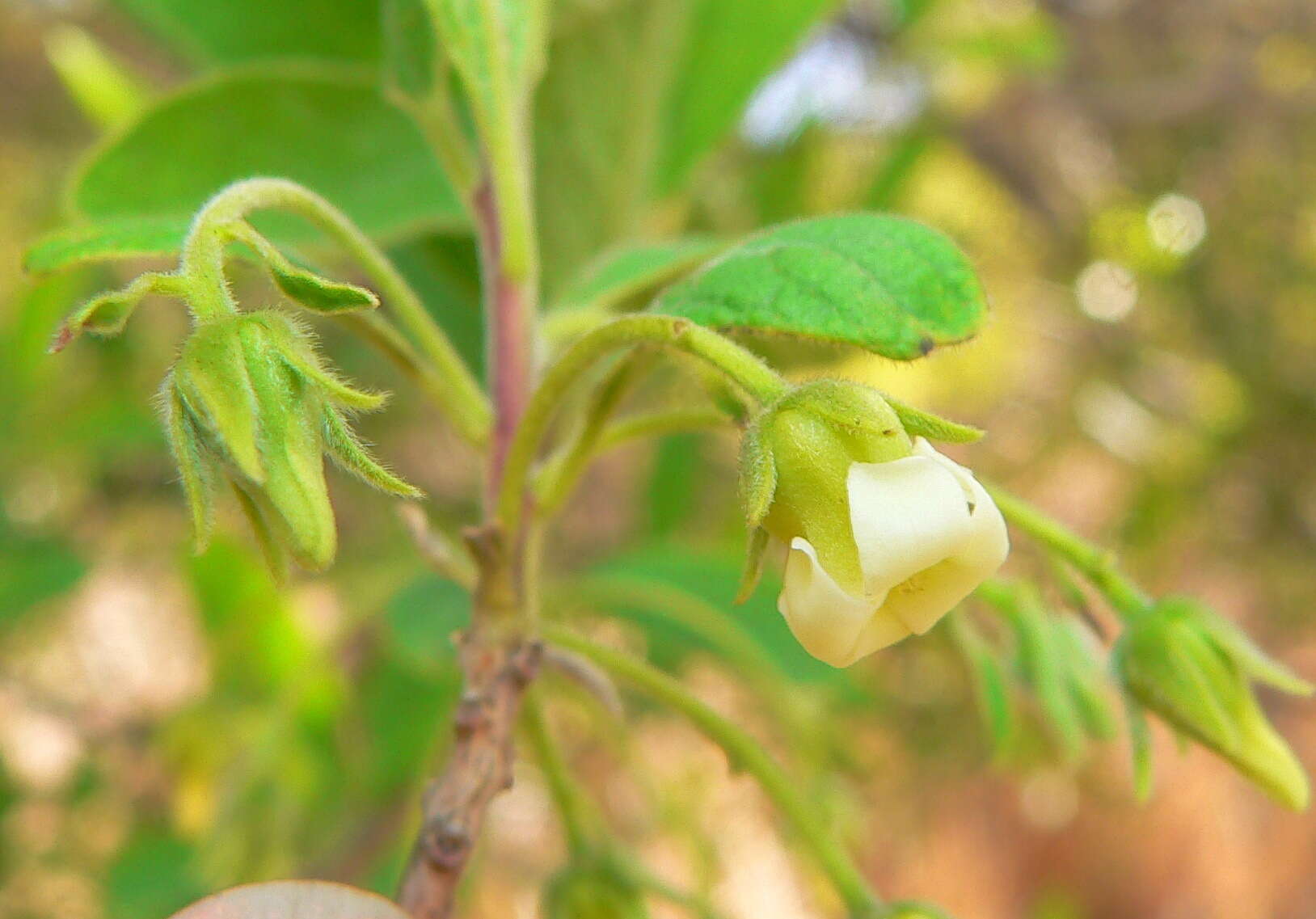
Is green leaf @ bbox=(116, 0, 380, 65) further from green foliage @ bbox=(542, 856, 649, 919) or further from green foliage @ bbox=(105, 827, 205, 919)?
green foliage @ bbox=(105, 827, 205, 919)

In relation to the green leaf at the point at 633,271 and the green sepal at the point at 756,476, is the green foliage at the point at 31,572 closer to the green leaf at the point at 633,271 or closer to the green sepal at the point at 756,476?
the green leaf at the point at 633,271

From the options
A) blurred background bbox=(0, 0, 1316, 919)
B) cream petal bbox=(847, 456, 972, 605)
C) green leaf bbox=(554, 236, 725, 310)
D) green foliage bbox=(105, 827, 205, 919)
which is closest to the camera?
cream petal bbox=(847, 456, 972, 605)

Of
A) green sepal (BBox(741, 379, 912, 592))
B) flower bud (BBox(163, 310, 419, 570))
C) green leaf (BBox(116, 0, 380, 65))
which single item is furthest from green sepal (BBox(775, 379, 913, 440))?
green leaf (BBox(116, 0, 380, 65))

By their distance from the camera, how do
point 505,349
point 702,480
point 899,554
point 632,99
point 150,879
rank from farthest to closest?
point 702,480 → point 150,879 → point 632,99 → point 505,349 → point 899,554

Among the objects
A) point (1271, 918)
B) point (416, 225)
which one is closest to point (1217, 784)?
point (1271, 918)

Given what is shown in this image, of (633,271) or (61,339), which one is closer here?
(61,339)

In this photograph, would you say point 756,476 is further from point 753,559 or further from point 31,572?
point 31,572

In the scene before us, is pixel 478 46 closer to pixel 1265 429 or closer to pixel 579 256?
pixel 579 256

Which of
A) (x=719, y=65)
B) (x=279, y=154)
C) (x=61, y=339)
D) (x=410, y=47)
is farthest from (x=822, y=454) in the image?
(x=719, y=65)
